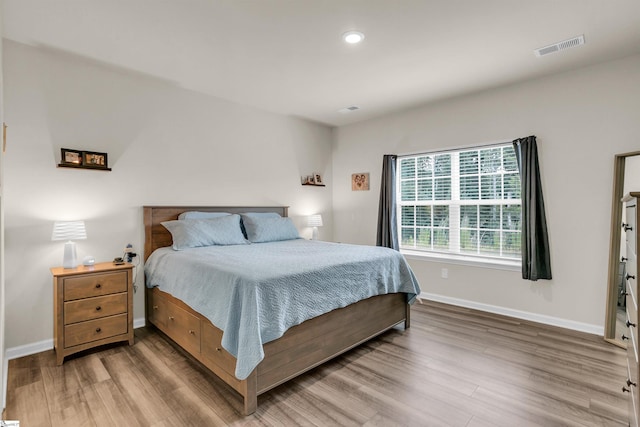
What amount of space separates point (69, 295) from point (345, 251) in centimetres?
224

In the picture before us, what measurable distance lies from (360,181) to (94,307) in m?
3.57

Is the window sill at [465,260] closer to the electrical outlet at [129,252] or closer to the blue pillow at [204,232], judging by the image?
the blue pillow at [204,232]

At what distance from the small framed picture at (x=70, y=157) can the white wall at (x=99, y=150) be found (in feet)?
0.21

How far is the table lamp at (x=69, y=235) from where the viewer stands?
8.59 ft

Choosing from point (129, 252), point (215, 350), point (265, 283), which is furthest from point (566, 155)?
point (129, 252)

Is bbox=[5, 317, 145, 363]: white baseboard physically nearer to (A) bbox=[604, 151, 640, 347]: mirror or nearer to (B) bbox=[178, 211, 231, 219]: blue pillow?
(B) bbox=[178, 211, 231, 219]: blue pillow

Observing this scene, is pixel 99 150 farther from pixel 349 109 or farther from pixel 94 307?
pixel 349 109

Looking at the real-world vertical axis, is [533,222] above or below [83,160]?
below

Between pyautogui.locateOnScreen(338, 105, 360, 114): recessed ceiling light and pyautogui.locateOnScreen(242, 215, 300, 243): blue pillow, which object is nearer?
pyautogui.locateOnScreen(242, 215, 300, 243): blue pillow

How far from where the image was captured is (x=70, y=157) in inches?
112

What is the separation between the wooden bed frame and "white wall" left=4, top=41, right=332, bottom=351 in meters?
0.24

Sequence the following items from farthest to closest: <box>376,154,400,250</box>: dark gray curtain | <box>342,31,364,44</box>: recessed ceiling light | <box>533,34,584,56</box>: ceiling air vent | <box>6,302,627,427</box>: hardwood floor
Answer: <box>376,154,400,250</box>: dark gray curtain
<box>533,34,584,56</box>: ceiling air vent
<box>342,31,364,44</box>: recessed ceiling light
<box>6,302,627,427</box>: hardwood floor

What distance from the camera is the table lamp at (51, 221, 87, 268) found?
2.62 metres

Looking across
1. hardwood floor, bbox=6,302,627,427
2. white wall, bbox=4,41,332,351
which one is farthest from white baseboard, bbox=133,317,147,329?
hardwood floor, bbox=6,302,627,427
